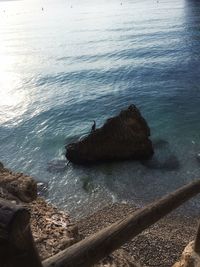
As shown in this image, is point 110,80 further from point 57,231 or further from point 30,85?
point 57,231

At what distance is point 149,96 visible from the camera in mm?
38406

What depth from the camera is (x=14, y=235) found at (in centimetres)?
256

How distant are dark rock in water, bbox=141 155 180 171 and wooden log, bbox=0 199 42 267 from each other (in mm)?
21553

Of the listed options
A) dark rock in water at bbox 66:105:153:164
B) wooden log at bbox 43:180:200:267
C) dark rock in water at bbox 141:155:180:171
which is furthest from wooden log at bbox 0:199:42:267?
dark rock in water at bbox 66:105:153:164

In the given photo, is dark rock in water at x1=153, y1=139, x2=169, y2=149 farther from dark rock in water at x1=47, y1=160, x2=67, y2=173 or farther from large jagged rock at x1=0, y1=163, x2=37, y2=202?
large jagged rock at x1=0, y1=163, x2=37, y2=202

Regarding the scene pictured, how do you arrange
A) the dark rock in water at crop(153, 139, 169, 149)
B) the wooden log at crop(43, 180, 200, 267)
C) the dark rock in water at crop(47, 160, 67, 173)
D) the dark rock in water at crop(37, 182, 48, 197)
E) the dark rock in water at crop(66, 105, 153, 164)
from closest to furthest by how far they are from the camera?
the wooden log at crop(43, 180, 200, 267) → the dark rock in water at crop(37, 182, 48, 197) → the dark rock in water at crop(66, 105, 153, 164) → the dark rock in water at crop(47, 160, 67, 173) → the dark rock in water at crop(153, 139, 169, 149)

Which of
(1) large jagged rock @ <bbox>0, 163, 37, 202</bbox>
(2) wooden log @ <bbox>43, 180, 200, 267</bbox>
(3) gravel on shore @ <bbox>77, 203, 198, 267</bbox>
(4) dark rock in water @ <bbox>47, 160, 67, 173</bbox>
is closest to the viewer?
(2) wooden log @ <bbox>43, 180, 200, 267</bbox>

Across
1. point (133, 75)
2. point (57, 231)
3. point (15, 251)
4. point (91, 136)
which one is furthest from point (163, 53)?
point (15, 251)

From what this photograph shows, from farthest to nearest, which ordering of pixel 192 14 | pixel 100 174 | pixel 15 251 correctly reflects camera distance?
1. pixel 192 14
2. pixel 100 174
3. pixel 15 251

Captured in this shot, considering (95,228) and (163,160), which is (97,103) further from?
(95,228)

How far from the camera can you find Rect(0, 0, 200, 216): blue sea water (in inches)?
898

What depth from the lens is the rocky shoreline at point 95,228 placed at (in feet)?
31.9

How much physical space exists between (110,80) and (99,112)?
10704mm

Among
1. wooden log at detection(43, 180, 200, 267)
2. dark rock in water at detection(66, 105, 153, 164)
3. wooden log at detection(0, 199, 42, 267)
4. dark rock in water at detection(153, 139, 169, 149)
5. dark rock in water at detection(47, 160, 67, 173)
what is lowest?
dark rock in water at detection(153, 139, 169, 149)
